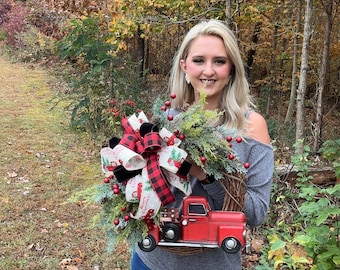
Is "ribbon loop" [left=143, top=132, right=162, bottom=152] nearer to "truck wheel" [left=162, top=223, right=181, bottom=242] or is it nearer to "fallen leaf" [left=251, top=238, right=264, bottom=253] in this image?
"truck wheel" [left=162, top=223, right=181, bottom=242]

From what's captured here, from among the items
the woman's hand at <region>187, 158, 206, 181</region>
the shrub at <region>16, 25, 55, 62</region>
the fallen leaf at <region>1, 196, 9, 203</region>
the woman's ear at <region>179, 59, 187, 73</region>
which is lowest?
the fallen leaf at <region>1, 196, 9, 203</region>

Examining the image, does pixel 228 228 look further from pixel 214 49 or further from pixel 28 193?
pixel 28 193

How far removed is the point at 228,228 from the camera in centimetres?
143

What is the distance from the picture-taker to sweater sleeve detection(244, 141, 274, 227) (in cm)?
159

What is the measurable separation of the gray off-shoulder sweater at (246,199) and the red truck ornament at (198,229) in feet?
0.34

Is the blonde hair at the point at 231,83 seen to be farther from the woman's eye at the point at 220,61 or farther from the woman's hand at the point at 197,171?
the woman's hand at the point at 197,171

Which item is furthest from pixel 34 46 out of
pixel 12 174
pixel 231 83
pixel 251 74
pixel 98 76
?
pixel 231 83

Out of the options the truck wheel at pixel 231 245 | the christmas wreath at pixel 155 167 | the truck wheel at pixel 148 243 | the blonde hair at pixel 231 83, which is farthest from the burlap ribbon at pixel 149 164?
the blonde hair at pixel 231 83

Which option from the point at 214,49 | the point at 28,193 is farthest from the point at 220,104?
the point at 28,193

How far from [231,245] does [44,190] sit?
4.33m

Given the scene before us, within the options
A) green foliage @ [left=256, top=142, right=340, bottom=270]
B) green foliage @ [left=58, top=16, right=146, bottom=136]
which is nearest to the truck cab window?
green foliage @ [left=256, top=142, right=340, bottom=270]

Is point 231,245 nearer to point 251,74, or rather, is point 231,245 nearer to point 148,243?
point 148,243

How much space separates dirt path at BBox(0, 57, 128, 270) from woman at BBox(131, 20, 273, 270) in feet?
7.73

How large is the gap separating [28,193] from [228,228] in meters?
4.29
